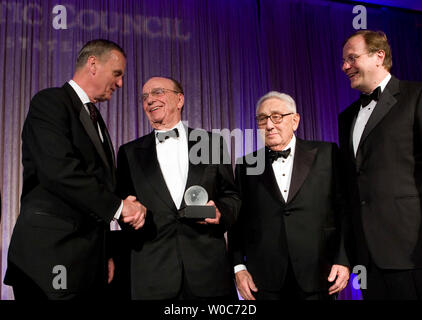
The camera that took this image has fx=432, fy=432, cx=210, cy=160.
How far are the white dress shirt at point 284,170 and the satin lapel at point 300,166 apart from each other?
45 millimetres

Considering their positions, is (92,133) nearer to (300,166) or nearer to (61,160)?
(61,160)

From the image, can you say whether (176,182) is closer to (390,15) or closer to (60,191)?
(60,191)

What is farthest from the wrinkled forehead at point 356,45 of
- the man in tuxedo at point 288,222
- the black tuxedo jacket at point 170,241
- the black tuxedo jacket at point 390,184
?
the black tuxedo jacket at point 170,241

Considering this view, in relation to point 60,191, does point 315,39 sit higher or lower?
higher

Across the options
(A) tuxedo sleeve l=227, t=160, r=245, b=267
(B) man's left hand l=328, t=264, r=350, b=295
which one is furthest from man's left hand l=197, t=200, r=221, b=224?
(B) man's left hand l=328, t=264, r=350, b=295

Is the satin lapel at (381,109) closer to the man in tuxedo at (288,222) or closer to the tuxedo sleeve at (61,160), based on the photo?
the man in tuxedo at (288,222)

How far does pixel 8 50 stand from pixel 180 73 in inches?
73.6

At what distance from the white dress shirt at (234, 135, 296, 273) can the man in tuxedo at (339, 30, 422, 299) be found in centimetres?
32

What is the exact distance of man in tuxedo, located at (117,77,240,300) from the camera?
2.22 meters

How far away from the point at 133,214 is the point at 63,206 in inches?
12.8

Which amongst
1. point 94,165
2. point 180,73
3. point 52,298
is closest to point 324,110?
point 180,73

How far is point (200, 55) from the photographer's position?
5223 mm

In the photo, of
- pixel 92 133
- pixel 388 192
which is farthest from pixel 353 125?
pixel 92 133
